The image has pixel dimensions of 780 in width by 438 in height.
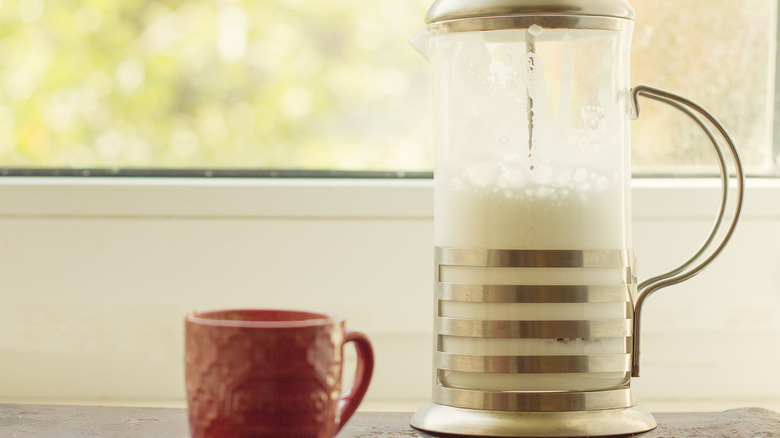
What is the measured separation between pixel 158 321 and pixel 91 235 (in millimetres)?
101

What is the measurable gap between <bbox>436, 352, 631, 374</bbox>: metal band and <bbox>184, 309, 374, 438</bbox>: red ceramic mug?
4.4 inches

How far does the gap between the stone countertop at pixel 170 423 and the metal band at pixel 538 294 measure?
93 millimetres

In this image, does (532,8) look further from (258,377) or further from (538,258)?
(258,377)

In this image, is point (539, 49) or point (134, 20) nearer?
point (539, 49)

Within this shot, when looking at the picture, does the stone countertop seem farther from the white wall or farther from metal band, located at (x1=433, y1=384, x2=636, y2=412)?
the white wall

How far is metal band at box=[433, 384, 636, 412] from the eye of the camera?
0.53 m

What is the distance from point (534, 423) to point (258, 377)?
0.18m

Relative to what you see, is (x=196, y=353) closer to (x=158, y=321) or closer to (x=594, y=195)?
(x=594, y=195)

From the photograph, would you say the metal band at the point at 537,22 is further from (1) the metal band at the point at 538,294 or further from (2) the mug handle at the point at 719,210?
(1) the metal band at the point at 538,294

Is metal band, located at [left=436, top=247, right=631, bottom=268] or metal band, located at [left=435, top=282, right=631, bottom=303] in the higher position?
metal band, located at [left=436, top=247, right=631, bottom=268]

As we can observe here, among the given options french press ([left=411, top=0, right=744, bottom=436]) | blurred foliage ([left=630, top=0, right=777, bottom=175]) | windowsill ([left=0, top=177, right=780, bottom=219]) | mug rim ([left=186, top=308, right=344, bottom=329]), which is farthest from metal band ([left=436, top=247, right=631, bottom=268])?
blurred foliage ([left=630, top=0, right=777, bottom=175])

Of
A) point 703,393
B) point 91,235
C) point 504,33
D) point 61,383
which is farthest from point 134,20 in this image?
point 703,393

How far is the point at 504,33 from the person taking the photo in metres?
0.55

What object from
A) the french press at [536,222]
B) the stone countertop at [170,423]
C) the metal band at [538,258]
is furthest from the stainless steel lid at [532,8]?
the stone countertop at [170,423]
